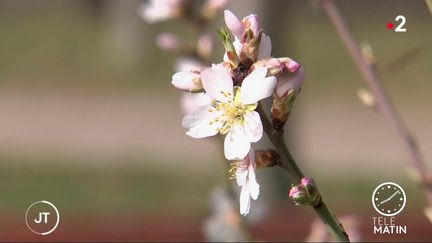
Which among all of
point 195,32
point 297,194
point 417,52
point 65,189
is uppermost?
point 65,189

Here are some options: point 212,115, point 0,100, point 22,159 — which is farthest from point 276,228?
point 0,100

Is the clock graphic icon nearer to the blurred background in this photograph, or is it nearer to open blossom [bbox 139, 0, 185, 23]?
the blurred background

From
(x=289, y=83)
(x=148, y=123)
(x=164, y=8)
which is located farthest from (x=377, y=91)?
(x=148, y=123)

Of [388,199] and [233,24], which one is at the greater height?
[233,24]

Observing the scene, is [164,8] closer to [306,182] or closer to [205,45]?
[205,45]

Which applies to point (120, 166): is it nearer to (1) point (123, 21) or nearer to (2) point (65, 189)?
(2) point (65, 189)

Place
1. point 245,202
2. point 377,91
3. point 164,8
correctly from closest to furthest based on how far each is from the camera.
Answer: 1. point 245,202
2. point 377,91
3. point 164,8

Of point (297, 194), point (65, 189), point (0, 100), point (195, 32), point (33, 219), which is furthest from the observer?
point (0, 100)
